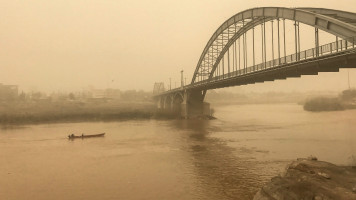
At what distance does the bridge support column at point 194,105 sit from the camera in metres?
67.4

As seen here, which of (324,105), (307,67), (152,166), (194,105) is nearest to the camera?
(152,166)

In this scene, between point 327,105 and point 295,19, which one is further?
point 327,105

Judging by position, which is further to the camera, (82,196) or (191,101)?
(191,101)

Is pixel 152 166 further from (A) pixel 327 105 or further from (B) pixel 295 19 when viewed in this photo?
(A) pixel 327 105

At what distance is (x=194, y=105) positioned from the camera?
225 feet

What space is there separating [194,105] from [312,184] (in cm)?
5803

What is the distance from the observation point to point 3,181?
17984 mm

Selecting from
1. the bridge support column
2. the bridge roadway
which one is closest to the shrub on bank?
the bridge support column

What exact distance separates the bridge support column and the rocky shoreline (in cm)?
5376

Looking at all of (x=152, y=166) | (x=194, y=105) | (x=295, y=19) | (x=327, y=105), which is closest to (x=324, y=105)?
(x=327, y=105)

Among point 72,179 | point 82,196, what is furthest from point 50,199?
point 72,179

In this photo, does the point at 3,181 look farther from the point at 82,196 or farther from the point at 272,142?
the point at 272,142

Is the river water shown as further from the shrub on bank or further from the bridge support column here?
the shrub on bank

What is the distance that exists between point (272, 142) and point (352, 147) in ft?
22.9
